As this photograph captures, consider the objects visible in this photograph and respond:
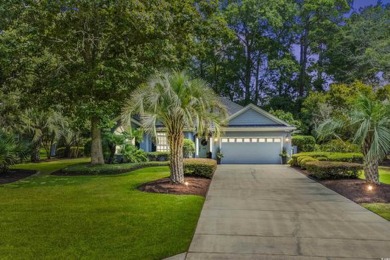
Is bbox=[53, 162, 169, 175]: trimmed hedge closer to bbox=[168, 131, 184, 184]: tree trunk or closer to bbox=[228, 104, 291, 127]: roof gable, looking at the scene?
bbox=[168, 131, 184, 184]: tree trunk

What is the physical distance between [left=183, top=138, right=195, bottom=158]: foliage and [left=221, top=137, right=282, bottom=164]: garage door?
245cm

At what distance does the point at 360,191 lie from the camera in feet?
37.5

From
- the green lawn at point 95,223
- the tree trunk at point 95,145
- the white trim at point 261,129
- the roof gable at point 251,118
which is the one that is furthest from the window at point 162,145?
the green lawn at point 95,223

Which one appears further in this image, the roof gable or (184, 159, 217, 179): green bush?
the roof gable

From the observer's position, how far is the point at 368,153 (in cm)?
1188

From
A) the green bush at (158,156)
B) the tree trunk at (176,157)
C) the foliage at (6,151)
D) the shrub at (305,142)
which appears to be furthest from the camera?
the shrub at (305,142)

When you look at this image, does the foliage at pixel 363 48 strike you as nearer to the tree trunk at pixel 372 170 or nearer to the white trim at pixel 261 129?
the white trim at pixel 261 129

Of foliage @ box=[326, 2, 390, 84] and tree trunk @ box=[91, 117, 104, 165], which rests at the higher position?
foliage @ box=[326, 2, 390, 84]

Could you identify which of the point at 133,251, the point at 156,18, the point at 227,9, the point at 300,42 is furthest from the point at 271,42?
the point at 133,251

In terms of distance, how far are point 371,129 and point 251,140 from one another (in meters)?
13.3

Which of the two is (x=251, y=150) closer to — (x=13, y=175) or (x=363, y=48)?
(x=13, y=175)

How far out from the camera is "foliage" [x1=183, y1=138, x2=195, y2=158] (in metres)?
23.6

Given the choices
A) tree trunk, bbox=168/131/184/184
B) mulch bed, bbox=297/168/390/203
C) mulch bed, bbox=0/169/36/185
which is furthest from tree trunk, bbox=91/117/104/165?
mulch bed, bbox=297/168/390/203

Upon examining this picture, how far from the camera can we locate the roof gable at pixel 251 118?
25.1 meters
